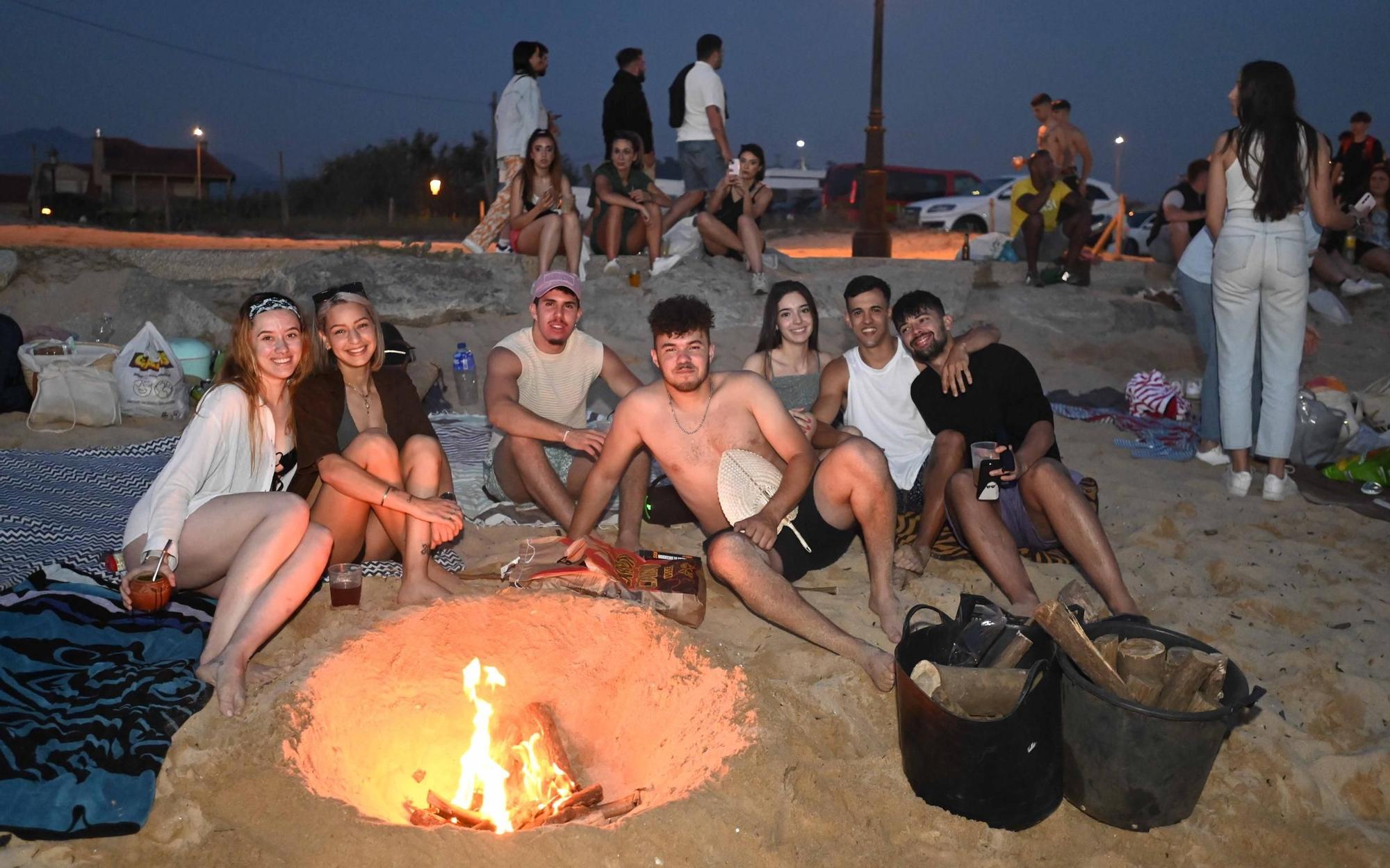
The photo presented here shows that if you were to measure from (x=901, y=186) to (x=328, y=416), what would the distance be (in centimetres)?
2080

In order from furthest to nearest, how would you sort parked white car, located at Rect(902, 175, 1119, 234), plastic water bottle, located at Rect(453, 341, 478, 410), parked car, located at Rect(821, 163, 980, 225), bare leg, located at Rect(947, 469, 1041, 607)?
1. parked car, located at Rect(821, 163, 980, 225)
2. parked white car, located at Rect(902, 175, 1119, 234)
3. plastic water bottle, located at Rect(453, 341, 478, 410)
4. bare leg, located at Rect(947, 469, 1041, 607)

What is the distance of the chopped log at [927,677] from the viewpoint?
2.84 m

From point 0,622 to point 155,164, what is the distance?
124 feet

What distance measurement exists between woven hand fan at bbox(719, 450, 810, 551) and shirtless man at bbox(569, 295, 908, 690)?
0.04m

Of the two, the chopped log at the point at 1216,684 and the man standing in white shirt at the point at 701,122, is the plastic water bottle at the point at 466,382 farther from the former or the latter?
the chopped log at the point at 1216,684

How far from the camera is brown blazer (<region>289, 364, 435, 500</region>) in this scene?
377 centimetres

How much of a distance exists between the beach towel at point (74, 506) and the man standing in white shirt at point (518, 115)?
11.9 ft

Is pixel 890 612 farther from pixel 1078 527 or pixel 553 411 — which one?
pixel 553 411

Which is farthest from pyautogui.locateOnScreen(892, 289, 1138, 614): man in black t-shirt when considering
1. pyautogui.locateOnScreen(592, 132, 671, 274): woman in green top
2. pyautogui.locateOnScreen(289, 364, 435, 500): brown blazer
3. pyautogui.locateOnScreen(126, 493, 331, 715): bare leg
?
pyautogui.locateOnScreen(592, 132, 671, 274): woman in green top

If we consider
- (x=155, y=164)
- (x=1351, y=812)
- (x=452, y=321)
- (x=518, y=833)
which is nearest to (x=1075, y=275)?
(x=452, y=321)

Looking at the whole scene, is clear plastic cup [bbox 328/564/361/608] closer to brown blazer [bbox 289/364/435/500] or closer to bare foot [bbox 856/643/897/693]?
brown blazer [bbox 289/364/435/500]

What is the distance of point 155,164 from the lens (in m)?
35.8

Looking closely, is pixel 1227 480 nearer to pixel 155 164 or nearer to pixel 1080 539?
pixel 1080 539

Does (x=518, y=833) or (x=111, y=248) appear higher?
(x=111, y=248)
